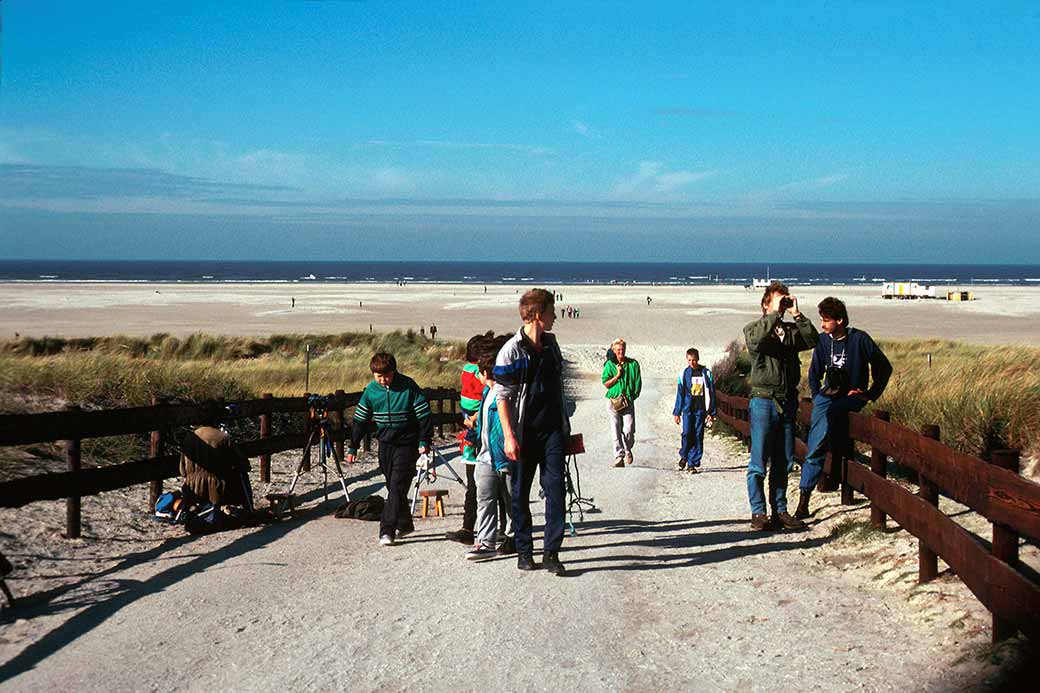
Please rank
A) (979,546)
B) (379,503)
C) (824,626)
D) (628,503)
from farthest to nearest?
(628,503) < (379,503) < (824,626) < (979,546)

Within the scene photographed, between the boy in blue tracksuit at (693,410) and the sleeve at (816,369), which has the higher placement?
the sleeve at (816,369)

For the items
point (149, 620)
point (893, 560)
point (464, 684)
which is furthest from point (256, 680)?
point (893, 560)

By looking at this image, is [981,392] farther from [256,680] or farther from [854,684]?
[256,680]

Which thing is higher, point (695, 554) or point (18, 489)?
point (18, 489)

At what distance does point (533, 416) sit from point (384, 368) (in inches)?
71.7

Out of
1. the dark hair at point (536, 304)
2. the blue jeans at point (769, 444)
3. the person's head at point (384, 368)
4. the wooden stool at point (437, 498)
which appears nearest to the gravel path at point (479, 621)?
the blue jeans at point (769, 444)

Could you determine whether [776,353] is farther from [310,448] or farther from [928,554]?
[310,448]

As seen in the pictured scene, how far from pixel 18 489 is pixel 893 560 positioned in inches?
245

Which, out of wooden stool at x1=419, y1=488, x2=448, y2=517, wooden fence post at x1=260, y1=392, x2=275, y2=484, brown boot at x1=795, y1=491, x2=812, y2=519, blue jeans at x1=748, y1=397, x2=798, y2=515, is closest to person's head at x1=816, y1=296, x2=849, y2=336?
blue jeans at x1=748, y1=397, x2=798, y2=515

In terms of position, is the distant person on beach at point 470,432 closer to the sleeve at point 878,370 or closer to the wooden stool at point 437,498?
the wooden stool at point 437,498

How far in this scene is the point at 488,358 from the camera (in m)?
8.87

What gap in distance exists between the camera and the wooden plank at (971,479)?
18.0ft

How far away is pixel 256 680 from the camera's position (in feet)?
18.2

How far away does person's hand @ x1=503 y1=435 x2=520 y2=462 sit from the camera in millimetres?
7812
